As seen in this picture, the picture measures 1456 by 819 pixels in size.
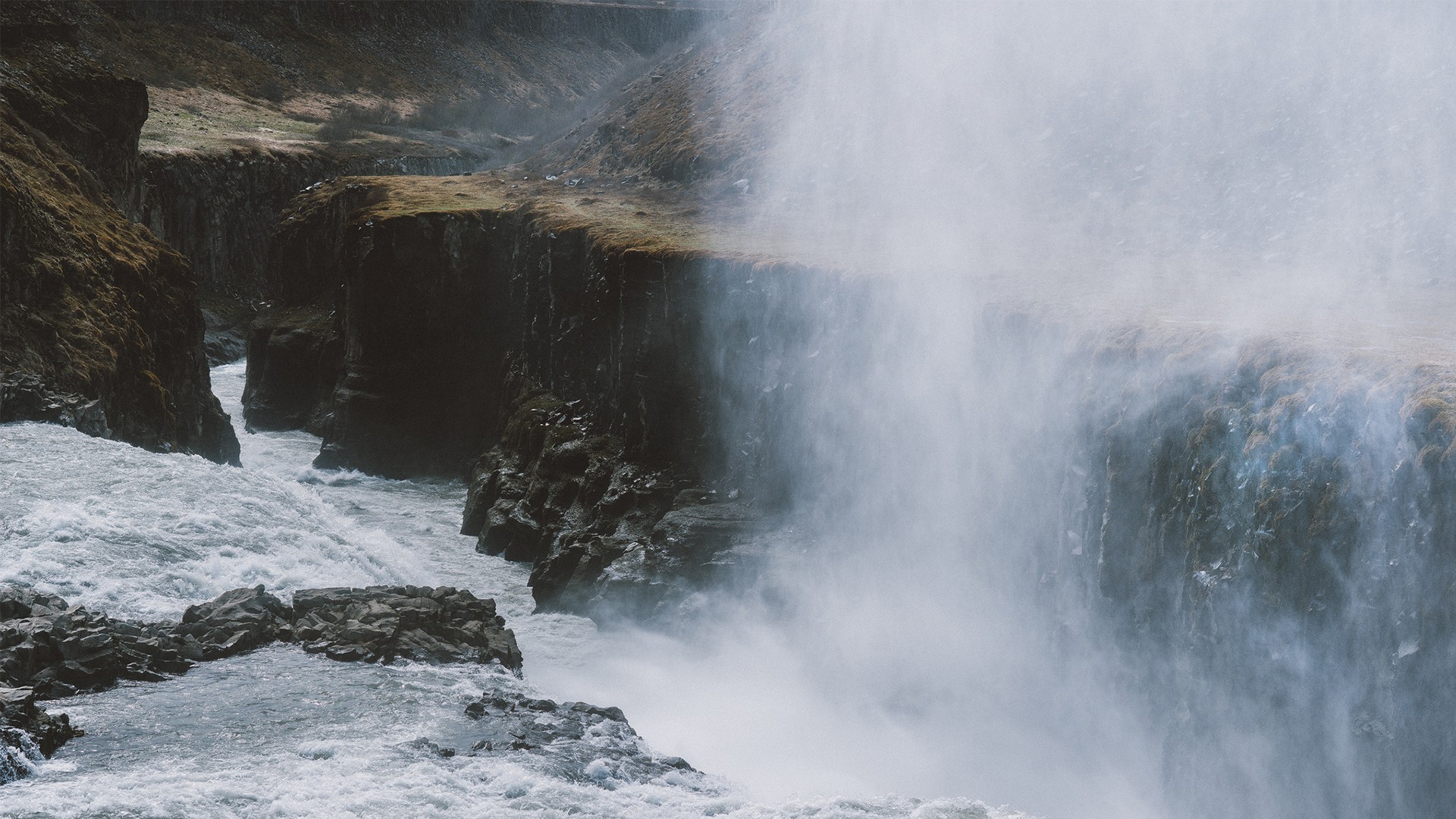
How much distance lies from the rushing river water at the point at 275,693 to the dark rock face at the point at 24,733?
153mm

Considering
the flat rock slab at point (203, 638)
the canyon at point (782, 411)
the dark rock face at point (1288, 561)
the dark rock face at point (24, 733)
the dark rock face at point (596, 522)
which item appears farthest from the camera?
the dark rock face at point (596, 522)

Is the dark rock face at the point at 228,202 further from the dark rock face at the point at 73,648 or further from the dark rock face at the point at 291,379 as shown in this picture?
the dark rock face at the point at 73,648

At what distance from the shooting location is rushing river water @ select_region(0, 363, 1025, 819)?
1085 centimetres

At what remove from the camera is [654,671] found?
2106cm

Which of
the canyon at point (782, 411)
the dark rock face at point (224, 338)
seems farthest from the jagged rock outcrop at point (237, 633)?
the dark rock face at point (224, 338)

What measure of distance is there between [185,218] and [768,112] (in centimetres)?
2765

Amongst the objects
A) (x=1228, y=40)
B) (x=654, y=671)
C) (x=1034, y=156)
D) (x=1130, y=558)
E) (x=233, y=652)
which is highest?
(x=1228, y=40)

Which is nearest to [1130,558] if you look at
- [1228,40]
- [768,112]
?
[1228,40]

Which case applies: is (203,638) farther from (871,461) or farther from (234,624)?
(871,461)

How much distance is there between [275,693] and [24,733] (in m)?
2.84

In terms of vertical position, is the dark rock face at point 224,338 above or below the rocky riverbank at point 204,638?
above

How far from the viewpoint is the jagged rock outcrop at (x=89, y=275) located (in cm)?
2208

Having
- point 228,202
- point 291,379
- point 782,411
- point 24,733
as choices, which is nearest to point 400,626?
point 24,733

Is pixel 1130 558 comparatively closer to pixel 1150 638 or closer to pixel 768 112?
pixel 1150 638
